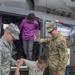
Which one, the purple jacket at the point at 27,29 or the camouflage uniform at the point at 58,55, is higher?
the purple jacket at the point at 27,29

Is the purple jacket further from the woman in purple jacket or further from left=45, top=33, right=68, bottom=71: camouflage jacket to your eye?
left=45, top=33, right=68, bottom=71: camouflage jacket

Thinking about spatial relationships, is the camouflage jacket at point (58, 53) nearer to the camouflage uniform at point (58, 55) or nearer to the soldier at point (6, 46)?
the camouflage uniform at point (58, 55)

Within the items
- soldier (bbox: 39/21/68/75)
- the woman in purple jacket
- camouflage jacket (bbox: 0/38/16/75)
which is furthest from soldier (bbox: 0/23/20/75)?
the woman in purple jacket

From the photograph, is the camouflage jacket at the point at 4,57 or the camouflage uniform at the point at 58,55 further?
the camouflage uniform at the point at 58,55

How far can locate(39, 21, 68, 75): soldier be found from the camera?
5.75 metres

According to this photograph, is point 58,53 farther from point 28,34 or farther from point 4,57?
point 4,57

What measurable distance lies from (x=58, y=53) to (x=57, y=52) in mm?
34

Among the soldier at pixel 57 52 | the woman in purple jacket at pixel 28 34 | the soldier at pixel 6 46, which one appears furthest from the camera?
the woman in purple jacket at pixel 28 34

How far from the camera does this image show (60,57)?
18.9 ft

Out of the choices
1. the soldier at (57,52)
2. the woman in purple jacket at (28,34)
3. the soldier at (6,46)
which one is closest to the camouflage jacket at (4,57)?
the soldier at (6,46)

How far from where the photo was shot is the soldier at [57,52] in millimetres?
5750

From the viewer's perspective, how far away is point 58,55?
5883 millimetres

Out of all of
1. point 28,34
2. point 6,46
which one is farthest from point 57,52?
point 6,46

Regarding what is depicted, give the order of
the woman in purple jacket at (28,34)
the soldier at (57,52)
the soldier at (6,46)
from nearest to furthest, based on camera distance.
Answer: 1. the soldier at (6,46)
2. the soldier at (57,52)
3. the woman in purple jacket at (28,34)
